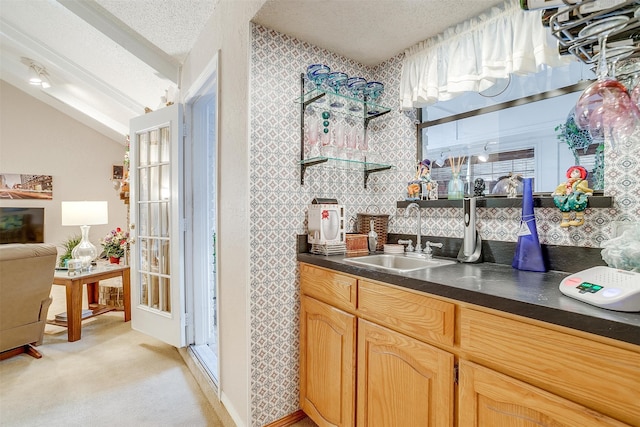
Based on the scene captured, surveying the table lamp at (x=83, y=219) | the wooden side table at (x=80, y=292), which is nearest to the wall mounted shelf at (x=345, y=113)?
the wooden side table at (x=80, y=292)

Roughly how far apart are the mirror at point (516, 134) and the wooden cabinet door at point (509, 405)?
962 millimetres

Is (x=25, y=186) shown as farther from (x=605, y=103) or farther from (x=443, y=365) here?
(x=605, y=103)

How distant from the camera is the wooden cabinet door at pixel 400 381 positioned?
1090 millimetres

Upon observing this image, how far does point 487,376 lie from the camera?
0.95m

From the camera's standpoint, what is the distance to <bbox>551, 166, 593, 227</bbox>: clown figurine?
4.11ft

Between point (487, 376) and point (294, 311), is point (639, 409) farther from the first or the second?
point (294, 311)

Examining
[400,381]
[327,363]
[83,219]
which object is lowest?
[327,363]

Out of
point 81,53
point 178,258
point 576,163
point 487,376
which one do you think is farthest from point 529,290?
point 81,53

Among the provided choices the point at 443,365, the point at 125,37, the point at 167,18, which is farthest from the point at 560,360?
the point at 125,37

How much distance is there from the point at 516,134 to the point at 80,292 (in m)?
3.78

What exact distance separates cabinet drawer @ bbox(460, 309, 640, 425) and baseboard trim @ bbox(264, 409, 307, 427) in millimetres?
1241

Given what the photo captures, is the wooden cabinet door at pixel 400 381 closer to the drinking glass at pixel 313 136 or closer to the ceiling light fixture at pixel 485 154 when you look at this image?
the drinking glass at pixel 313 136

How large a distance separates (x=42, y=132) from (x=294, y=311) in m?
6.16

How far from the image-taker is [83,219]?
348 centimetres
